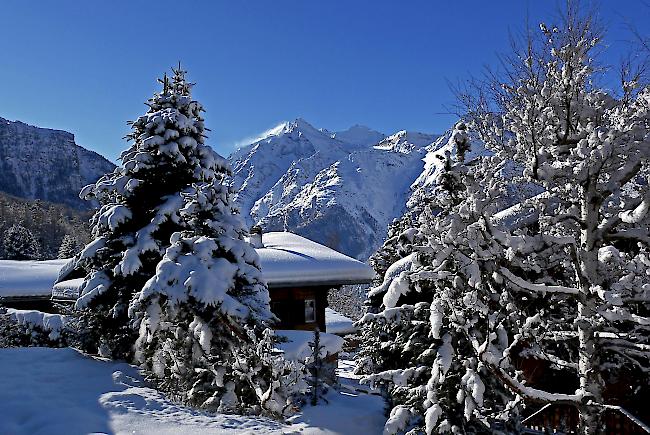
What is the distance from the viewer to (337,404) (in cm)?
988

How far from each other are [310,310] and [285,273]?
2.63 meters

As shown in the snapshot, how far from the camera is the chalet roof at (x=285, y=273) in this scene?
18.0 metres

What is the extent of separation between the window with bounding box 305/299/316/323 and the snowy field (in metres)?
8.44

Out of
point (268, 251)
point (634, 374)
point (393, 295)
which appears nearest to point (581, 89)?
point (393, 295)

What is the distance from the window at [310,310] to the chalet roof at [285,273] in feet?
4.88

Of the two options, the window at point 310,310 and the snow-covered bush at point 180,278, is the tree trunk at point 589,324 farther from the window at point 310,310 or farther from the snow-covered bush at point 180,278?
the window at point 310,310

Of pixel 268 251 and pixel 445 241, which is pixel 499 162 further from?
pixel 268 251

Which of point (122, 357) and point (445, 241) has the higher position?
point (445, 241)

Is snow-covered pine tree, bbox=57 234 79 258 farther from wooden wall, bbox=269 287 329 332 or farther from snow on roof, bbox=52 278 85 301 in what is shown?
wooden wall, bbox=269 287 329 332

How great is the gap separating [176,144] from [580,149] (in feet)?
32.4

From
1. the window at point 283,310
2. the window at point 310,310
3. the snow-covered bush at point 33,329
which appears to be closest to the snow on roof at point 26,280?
the snow-covered bush at point 33,329

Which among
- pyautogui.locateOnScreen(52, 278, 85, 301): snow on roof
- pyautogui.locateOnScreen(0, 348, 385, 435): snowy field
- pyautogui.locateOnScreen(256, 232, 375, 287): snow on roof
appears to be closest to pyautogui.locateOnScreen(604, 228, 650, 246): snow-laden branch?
pyautogui.locateOnScreen(0, 348, 385, 435): snowy field

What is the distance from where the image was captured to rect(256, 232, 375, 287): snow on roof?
713 inches

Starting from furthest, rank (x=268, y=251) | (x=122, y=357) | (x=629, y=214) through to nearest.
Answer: (x=268, y=251)
(x=122, y=357)
(x=629, y=214)
